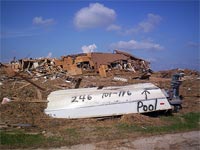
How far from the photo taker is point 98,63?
27891 mm

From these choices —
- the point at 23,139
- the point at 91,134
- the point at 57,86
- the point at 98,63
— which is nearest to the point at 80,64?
the point at 98,63

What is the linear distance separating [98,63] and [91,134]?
1968cm

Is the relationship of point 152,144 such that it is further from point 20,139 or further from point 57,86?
point 57,86

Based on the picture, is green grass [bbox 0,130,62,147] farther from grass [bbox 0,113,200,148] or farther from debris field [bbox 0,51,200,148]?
debris field [bbox 0,51,200,148]

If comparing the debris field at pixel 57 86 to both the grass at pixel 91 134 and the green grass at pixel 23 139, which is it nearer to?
the grass at pixel 91 134

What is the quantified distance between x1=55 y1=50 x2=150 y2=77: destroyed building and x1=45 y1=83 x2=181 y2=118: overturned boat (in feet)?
49.2

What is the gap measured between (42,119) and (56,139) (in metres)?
2.16

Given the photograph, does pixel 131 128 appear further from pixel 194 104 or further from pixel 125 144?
pixel 194 104

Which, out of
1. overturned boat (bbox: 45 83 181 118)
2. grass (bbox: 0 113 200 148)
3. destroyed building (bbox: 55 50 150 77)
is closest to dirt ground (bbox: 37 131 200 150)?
grass (bbox: 0 113 200 148)

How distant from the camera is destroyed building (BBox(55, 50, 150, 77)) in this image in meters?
26.6

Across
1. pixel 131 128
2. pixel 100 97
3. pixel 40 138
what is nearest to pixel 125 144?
pixel 131 128

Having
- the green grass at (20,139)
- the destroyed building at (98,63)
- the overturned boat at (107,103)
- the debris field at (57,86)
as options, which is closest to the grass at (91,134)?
the green grass at (20,139)

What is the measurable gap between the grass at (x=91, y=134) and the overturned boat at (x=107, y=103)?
2.55ft

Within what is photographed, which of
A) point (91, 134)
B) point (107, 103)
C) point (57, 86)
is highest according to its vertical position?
point (57, 86)
